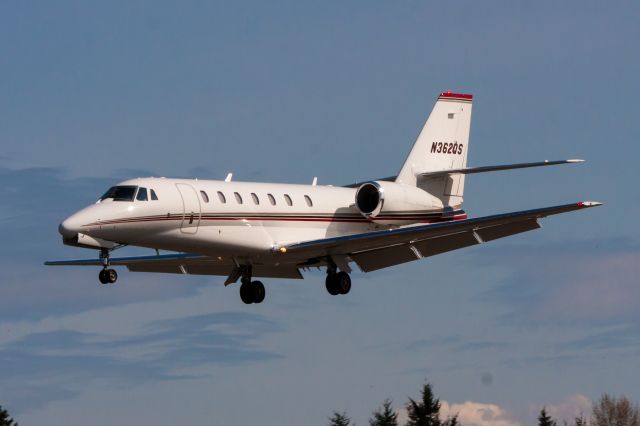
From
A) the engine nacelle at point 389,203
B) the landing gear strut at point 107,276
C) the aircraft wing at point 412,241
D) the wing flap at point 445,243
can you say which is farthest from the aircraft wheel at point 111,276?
the wing flap at point 445,243

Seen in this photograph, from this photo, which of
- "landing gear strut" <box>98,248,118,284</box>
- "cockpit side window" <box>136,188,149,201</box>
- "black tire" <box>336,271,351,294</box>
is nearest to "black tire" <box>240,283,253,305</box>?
"black tire" <box>336,271,351,294</box>

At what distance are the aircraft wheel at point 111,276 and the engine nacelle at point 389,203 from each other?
772cm

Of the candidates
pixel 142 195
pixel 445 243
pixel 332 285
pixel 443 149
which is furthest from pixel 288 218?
pixel 443 149

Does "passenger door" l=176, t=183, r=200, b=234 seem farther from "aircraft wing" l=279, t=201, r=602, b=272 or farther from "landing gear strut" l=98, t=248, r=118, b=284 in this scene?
"aircraft wing" l=279, t=201, r=602, b=272

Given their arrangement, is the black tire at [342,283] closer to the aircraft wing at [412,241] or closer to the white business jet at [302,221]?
the white business jet at [302,221]

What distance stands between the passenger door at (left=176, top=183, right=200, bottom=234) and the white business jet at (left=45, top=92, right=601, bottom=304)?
0.08 ft

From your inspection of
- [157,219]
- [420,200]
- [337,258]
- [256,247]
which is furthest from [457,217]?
[157,219]

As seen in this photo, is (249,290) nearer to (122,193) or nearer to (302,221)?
(302,221)

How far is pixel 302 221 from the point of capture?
37375 millimetres

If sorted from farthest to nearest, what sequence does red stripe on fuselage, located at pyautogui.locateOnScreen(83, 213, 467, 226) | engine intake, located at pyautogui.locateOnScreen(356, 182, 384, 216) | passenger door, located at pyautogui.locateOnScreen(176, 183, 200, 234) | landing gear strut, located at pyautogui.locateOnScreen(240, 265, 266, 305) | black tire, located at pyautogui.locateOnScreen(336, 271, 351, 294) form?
engine intake, located at pyautogui.locateOnScreen(356, 182, 384, 216)
landing gear strut, located at pyautogui.locateOnScreen(240, 265, 266, 305)
black tire, located at pyautogui.locateOnScreen(336, 271, 351, 294)
passenger door, located at pyautogui.locateOnScreen(176, 183, 200, 234)
red stripe on fuselage, located at pyautogui.locateOnScreen(83, 213, 467, 226)

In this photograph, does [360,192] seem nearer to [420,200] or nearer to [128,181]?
[420,200]

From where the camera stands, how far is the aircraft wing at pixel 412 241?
35625 millimetres

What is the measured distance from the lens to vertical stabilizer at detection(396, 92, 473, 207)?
4025cm

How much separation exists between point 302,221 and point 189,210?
3708 millimetres
